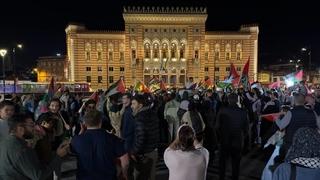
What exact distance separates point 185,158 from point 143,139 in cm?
202

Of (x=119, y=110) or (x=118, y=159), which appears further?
(x=119, y=110)

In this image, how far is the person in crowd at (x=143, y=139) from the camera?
583cm

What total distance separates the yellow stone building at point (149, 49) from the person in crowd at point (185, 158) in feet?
216

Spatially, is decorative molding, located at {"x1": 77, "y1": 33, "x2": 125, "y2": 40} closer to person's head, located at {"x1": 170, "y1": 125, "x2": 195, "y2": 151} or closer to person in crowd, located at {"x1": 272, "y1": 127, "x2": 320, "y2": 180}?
person's head, located at {"x1": 170, "y1": 125, "x2": 195, "y2": 151}

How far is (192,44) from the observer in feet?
232

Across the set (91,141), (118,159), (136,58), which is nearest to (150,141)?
(118,159)

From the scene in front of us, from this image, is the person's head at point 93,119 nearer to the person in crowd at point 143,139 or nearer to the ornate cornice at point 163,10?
the person in crowd at point 143,139

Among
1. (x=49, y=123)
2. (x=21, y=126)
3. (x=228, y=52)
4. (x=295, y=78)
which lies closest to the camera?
(x=21, y=126)

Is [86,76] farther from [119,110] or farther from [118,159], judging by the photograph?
[118,159]

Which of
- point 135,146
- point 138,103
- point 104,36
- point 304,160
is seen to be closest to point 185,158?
point 304,160

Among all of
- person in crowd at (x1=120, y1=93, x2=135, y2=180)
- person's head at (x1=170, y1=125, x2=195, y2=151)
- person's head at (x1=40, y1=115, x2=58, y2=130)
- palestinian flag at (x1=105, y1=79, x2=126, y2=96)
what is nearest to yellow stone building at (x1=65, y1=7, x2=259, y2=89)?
palestinian flag at (x1=105, y1=79, x2=126, y2=96)

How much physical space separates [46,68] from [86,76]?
89.2ft

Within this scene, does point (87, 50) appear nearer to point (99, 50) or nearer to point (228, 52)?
point (99, 50)

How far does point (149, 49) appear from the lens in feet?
234
